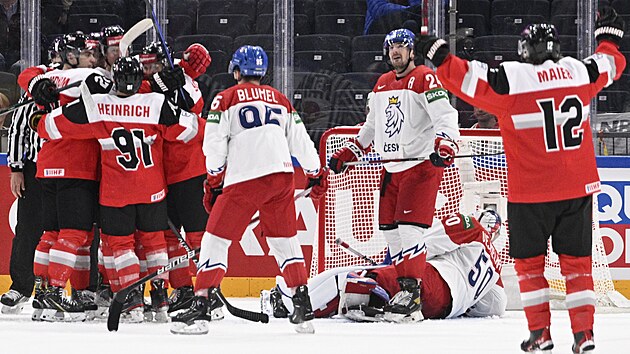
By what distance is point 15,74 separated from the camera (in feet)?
22.6

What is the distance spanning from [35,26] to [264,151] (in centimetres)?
285

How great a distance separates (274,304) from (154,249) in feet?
2.45

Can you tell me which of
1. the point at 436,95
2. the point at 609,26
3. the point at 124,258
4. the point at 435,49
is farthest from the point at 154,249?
the point at 609,26

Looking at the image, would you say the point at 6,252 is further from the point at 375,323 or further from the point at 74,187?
the point at 375,323

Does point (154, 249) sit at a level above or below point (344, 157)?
below

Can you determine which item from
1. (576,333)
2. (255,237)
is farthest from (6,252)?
(576,333)

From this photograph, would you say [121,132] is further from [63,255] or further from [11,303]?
[11,303]

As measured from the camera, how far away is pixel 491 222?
588cm

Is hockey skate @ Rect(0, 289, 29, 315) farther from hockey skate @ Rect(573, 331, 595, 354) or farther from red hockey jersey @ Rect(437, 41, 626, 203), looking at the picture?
hockey skate @ Rect(573, 331, 595, 354)

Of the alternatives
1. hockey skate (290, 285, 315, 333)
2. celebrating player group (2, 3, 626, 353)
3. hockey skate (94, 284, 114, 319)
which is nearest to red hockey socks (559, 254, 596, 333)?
celebrating player group (2, 3, 626, 353)

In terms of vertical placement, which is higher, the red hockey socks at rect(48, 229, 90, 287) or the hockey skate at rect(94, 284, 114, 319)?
the red hockey socks at rect(48, 229, 90, 287)

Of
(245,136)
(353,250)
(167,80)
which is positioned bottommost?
(353,250)

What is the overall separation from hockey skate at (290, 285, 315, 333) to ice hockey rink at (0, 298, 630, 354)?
0.05 meters

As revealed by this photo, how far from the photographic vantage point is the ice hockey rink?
4102 mm
